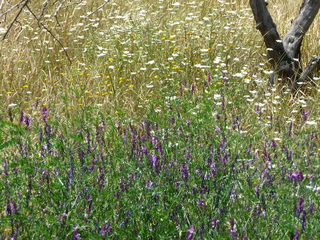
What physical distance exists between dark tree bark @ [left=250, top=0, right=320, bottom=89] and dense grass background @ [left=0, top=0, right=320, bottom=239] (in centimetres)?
16

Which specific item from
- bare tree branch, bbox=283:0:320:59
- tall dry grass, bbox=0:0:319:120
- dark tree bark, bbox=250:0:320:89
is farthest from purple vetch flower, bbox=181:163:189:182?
bare tree branch, bbox=283:0:320:59

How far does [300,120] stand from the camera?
4672 millimetres

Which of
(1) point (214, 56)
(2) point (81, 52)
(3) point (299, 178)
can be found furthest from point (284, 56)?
(3) point (299, 178)

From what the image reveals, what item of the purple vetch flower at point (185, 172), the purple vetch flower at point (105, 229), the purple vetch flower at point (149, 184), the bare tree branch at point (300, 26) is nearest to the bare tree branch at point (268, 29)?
the bare tree branch at point (300, 26)

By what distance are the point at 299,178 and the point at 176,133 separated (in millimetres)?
1033

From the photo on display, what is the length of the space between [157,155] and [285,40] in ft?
10.9

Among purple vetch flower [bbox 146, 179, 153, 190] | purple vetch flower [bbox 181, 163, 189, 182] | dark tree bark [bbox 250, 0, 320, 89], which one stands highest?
purple vetch flower [bbox 146, 179, 153, 190]

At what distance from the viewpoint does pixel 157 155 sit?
283 centimetres

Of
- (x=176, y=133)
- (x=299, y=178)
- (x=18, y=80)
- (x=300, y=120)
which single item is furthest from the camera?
(x=18, y=80)

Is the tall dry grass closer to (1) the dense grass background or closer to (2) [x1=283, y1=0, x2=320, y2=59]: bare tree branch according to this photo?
(1) the dense grass background

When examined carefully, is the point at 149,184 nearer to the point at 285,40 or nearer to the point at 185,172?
the point at 185,172

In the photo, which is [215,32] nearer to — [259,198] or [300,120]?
[300,120]

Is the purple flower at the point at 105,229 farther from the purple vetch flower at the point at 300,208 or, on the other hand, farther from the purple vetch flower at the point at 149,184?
the purple vetch flower at the point at 300,208

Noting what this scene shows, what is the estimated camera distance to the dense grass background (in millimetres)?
2348
